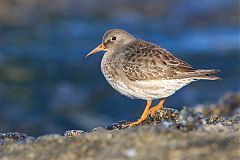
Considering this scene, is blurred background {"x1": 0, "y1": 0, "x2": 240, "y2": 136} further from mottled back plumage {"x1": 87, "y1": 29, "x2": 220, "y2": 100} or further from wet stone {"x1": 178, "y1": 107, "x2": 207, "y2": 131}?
wet stone {"x1": 178, "y1": 107, "x2": 207, "y2": 131}

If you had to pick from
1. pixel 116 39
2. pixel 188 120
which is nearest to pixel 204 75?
pixel 116 39

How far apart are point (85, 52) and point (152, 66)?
987 centimetres

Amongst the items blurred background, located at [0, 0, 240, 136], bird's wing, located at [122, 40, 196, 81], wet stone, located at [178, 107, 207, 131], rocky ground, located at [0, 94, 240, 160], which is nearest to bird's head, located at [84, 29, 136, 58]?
bird's wing, located at [122, 40, 196, 81]

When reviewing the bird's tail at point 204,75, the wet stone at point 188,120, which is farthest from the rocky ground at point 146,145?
the bird's tail at point 204,75

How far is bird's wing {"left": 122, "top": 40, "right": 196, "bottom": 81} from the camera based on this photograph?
727 cm

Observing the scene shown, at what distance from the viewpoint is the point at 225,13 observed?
22.2 meters

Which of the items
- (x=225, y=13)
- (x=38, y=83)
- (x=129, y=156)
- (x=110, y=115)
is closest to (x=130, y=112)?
(x=110, y=115)

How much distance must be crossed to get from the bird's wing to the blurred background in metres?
5.39

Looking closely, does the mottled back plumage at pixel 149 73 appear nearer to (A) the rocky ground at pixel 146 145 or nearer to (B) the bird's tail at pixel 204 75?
(B) the bird's tail at pixel 204 75

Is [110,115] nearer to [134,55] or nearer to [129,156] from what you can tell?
[134,55]

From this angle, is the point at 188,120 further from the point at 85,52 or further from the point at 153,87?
the point at 85,52

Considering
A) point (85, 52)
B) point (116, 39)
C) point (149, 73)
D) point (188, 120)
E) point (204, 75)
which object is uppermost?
point (85, 52)

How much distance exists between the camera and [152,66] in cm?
732

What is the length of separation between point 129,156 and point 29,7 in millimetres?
17754
